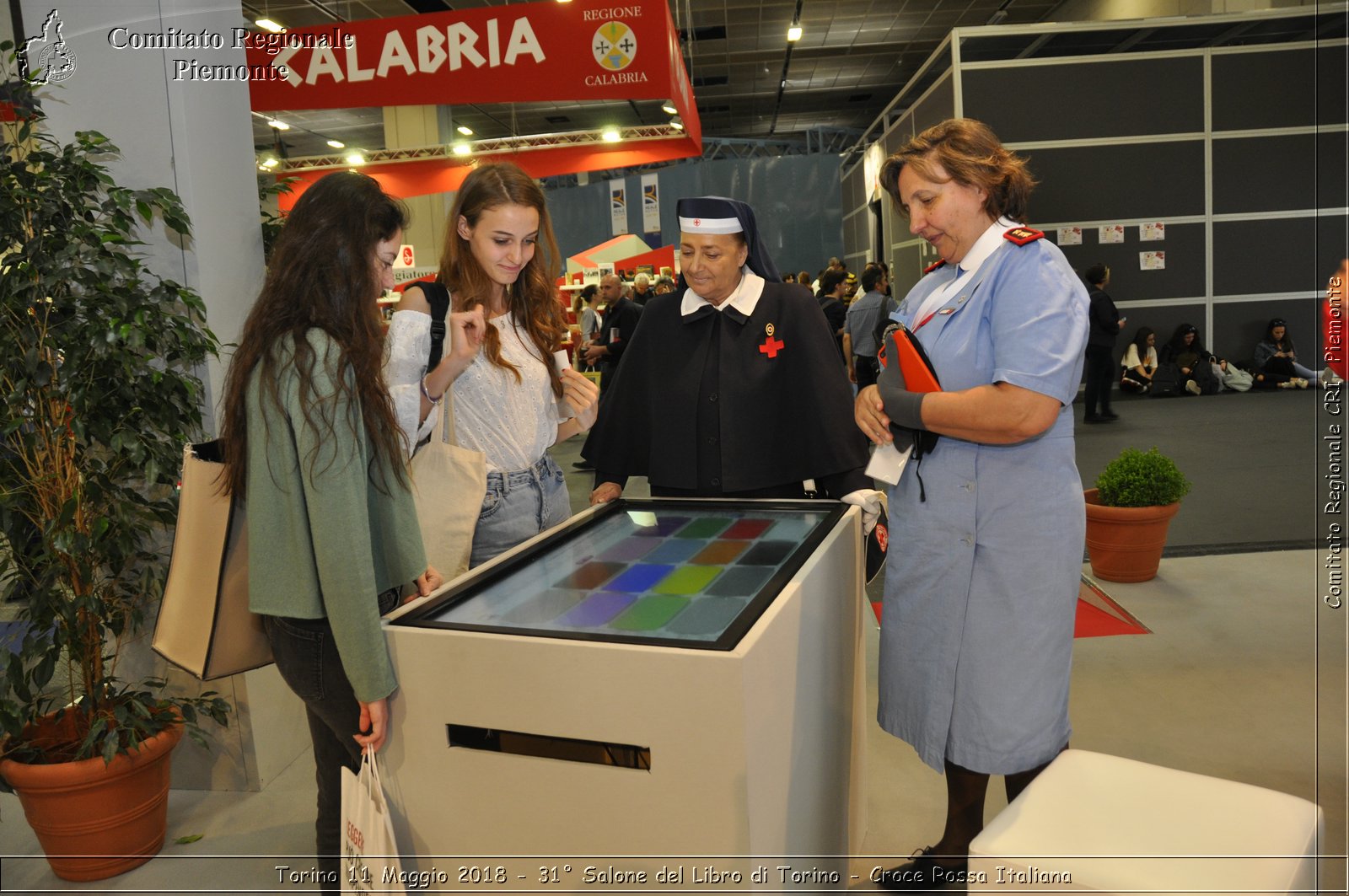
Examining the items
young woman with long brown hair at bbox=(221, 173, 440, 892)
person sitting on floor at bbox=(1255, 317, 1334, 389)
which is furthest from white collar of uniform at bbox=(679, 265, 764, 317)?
person sitting on floor at bbox=(1255, 317, 1334, 389)

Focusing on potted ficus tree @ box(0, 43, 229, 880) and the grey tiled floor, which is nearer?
potted ficus tree @ box(0, 43, 229, 880)

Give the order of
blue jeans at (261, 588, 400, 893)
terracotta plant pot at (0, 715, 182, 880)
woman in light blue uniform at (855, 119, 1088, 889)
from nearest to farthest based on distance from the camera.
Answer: blue jeans at (261, 588, 400, 893)
woman in light blue uniform at (855, 119, 1088, 889)
terracotta plant pot at (0, 715, 182, 880)

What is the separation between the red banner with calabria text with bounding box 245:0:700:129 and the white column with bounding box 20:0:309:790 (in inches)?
85.2

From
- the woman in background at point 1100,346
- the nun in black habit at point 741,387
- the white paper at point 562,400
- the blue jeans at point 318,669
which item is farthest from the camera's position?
the woman in background at point 1100,346

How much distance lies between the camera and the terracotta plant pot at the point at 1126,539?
178 inches

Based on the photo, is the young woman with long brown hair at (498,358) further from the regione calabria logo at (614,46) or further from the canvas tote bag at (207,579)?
the regione calabria logo at (614,46)

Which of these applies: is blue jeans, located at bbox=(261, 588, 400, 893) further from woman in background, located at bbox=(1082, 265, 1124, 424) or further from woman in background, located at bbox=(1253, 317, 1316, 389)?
woman in background, located at bbox=(1253, 317, 1316, 389)

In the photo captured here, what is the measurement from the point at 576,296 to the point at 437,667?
11703 millimetres

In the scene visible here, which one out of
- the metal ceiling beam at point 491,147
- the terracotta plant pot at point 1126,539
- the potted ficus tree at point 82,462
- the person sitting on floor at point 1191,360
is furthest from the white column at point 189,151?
the person sitting on floor at point 1191,360

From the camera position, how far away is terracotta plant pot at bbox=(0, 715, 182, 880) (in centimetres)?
255

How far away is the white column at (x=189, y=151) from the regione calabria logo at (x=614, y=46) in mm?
2463

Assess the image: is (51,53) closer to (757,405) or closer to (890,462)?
(757,405)

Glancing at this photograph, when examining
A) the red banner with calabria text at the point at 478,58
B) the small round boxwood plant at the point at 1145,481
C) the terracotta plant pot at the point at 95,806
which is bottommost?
the terracotta plant pot at the point at 95,806

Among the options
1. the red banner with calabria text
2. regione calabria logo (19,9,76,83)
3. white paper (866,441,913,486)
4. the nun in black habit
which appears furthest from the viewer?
the red banner with calabria text
